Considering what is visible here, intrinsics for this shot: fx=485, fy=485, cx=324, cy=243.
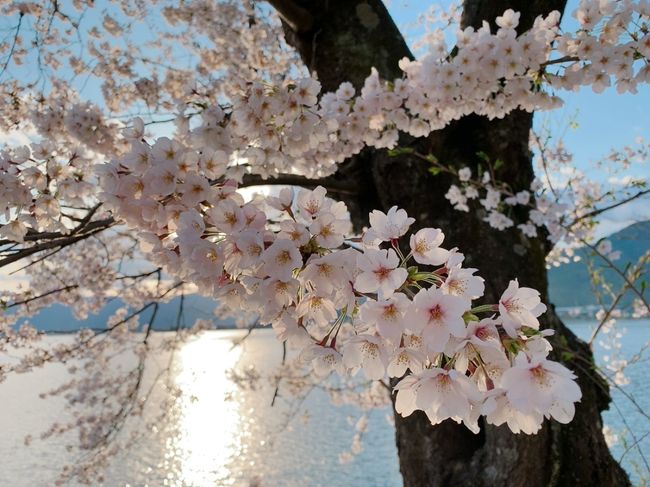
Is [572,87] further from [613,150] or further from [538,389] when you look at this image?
[613,150]

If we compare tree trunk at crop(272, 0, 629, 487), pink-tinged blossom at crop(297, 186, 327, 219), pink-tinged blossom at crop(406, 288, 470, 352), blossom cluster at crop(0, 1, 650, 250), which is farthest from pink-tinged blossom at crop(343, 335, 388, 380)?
tree trunk at crop(272, 0, 629, 487)

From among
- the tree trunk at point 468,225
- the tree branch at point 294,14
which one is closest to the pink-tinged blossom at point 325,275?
the tree trunk at point 468,225

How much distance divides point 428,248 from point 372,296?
124 mm

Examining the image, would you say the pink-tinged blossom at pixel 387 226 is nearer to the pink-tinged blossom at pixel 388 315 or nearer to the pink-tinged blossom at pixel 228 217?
the pink-tinged blossom at pixel 388 315

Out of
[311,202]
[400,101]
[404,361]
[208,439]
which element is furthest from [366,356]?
[208,439]

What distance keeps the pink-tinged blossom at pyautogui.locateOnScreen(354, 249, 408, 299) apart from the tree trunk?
1.88 meters

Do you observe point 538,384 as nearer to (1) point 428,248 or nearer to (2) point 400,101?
(1) point 428,248

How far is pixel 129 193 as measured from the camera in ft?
3.44

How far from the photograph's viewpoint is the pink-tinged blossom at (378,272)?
28.3 inches

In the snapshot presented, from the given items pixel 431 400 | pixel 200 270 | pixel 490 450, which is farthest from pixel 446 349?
pixel 490 450

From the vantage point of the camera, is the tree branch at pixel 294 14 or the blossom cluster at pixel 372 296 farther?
the tree branch at pixel 294 14

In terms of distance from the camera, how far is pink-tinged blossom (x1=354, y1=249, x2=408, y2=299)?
0.72 meters

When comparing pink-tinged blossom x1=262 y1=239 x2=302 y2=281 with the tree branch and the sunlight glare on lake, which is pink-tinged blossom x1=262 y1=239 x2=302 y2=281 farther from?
the sunlight glare on lake

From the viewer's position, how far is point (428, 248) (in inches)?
31.8
